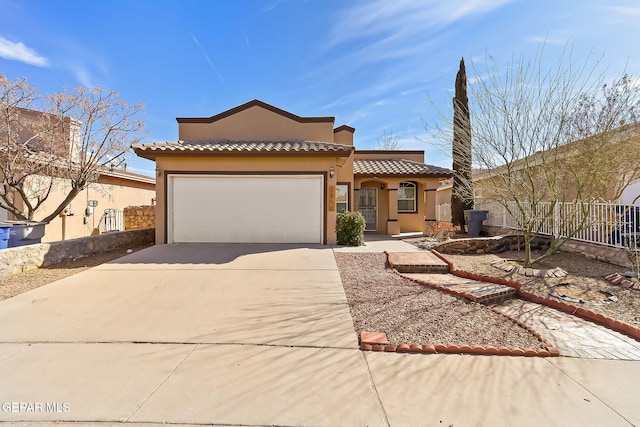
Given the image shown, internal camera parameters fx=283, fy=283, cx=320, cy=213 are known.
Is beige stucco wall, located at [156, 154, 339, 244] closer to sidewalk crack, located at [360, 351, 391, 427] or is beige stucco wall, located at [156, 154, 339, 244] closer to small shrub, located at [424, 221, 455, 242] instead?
small shrub, located at [424, 221, 455, 242]

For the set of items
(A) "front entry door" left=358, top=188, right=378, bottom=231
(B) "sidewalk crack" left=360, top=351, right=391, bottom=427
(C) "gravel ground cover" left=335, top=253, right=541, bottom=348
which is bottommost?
(B) "sidewalk crack" left=360, top=351, right=391, bottom=427

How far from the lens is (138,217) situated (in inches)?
601

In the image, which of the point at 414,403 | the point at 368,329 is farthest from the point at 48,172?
the point at 414,403

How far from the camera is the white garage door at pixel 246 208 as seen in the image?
10469 millimetres

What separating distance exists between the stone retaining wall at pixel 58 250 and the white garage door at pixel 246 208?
164 centimetres

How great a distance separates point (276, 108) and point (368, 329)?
1171 centimetres

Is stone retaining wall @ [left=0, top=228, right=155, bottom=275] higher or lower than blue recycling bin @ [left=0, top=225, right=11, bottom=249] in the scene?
lower

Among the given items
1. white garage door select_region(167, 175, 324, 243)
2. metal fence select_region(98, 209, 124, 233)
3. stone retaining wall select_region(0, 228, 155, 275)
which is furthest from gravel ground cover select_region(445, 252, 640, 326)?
metal fence select_region(98, 209, 124, 233)

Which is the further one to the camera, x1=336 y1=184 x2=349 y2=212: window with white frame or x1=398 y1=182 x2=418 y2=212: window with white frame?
x1=398 y1=182 x2=418 y2=212: window with white frame

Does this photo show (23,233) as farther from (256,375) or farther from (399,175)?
(399,175)

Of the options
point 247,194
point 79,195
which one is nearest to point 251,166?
point 247,194

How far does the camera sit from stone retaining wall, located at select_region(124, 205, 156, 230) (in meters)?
15.2

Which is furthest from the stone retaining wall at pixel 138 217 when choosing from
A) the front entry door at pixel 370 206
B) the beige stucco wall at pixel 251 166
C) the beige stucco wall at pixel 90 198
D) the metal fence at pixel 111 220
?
the front entry door at pixel 370 206

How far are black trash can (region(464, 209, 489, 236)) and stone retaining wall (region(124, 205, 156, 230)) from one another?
16278 mm
